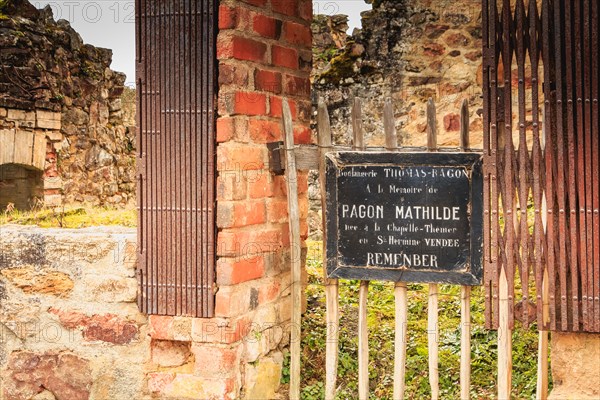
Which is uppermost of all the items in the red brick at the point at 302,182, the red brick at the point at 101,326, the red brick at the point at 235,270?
the red brick at the point at 302,182

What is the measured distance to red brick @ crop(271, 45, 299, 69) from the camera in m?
3.44

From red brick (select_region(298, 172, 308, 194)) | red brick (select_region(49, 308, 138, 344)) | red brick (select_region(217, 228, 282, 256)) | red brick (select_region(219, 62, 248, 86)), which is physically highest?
red brick (select_region(219, 62, 248, 86))

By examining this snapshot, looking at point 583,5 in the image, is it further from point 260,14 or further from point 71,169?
point 71,169

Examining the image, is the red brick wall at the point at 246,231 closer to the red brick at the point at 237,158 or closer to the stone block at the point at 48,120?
the red brick at the point at 237,158

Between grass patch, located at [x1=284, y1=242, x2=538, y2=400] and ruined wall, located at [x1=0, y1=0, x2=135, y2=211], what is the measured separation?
508 cm

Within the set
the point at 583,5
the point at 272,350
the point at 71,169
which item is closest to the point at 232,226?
the point at 272,350

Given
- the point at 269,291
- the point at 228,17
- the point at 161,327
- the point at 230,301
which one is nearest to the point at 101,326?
the point at 161,327

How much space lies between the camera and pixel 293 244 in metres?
3.39

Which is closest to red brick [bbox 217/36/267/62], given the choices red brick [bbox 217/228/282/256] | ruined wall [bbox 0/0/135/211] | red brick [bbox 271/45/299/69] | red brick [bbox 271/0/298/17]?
red brick [bbox 271/45/299/69]

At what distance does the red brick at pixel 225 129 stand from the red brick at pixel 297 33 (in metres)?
0.67

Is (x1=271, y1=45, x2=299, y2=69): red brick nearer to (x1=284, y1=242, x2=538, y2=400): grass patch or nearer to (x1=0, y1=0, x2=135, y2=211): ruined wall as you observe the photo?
(x1=284, y1=242, x2=538, y2=400): grass patch

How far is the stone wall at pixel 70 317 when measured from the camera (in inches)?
133

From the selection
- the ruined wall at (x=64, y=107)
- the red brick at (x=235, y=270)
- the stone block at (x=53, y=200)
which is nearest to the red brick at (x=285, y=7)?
the red brick at (x=235, y=270)

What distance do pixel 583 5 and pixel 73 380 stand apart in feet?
9.82
